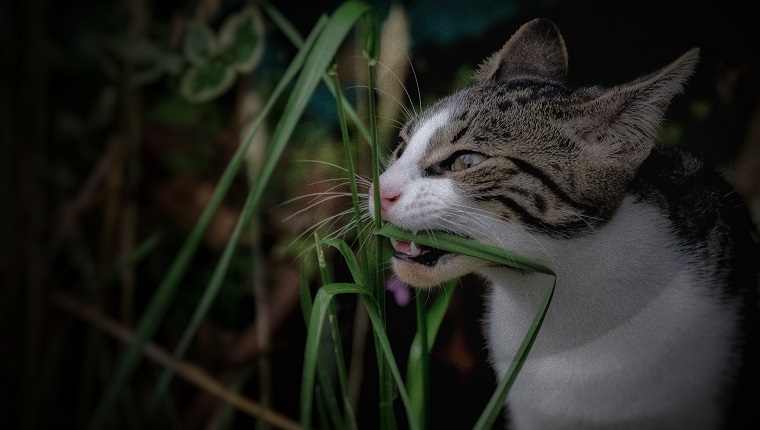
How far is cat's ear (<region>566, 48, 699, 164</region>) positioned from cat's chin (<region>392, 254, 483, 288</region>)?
19 cm

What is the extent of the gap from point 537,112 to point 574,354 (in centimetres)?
28

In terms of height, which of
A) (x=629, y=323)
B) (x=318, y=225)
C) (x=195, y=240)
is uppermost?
(x=195, y=240)

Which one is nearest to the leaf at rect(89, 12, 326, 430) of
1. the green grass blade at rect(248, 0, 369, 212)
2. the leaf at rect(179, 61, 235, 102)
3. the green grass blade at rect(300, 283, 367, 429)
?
the green grass blade at rect(248, 0, 369, 212)

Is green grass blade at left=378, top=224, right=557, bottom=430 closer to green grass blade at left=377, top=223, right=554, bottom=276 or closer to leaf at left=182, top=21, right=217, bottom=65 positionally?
green grass blade at left=377, top=223, right=554, bottom=276

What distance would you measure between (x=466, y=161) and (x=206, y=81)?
0.58 m

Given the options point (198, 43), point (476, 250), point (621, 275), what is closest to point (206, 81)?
point (198, 43)

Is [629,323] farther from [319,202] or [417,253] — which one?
[319,202]

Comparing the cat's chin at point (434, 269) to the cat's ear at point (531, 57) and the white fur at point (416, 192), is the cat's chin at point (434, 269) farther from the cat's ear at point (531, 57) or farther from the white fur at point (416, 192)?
the cat's ear at point (531, 57)

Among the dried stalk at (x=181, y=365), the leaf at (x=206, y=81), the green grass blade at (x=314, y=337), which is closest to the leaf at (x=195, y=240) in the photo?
the green grass blade at (x=314, y=337)

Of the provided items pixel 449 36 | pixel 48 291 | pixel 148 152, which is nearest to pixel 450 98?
pixel 449 36

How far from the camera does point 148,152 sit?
4.25 feet

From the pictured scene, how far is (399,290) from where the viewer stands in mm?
881

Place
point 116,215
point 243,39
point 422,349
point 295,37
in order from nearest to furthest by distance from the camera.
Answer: point 422,349 < point 295,37 < point 243,39 < point 116,215

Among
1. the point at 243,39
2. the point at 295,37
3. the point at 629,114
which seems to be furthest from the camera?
the point at 243,39
